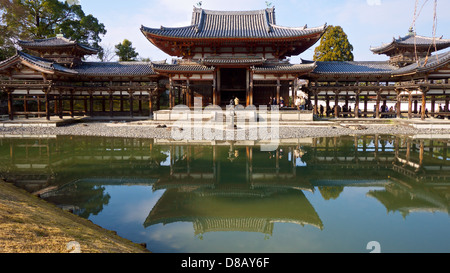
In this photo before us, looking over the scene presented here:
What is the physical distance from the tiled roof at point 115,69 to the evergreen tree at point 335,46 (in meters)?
24.5

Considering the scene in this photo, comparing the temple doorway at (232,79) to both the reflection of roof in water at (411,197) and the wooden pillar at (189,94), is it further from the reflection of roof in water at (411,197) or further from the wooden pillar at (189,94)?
the reflection of roof in water at (411,197)

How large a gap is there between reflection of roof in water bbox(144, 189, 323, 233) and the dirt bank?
149 cm

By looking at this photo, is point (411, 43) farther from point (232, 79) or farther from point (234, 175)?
point (234, 175)

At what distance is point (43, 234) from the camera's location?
4.58 m

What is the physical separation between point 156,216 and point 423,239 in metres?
5.50

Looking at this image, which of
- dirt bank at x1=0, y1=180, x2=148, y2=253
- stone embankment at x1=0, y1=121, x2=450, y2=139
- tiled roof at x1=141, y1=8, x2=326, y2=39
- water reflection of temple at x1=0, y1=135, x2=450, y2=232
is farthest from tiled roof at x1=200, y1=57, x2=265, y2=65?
dirt bank at x1=0, y1=180, x2=148, y2=253

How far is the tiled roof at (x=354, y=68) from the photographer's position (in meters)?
27.7

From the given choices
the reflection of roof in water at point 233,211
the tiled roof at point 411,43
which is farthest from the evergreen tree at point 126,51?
the reflection of roof in water at point 233,211

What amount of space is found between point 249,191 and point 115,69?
25.5 metres

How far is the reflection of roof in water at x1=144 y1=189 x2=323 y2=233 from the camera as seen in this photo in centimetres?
638

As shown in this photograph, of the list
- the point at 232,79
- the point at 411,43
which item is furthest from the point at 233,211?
the point at 411,43

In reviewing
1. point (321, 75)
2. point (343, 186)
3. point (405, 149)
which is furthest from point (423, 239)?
point (321, 75)

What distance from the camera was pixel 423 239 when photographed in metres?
5.66
